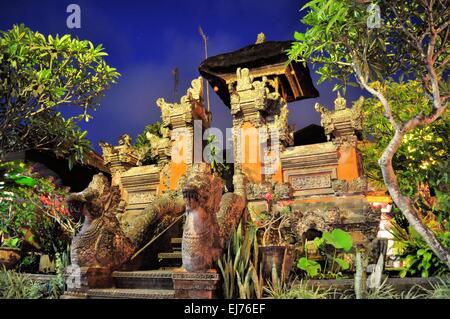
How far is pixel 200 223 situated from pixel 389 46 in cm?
371

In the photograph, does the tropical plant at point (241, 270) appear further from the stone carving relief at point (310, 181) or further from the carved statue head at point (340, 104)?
the carved statue head at point (340, 104)

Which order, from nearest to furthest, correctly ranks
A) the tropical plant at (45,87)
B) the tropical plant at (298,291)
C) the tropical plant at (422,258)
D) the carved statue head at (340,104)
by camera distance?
1. the tropical plant at (298,291)
2. the tropical plant at (422,258)
3. the tropical plant at (45,87)
4. the carved statue head at (340,104)

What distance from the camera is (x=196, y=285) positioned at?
12.1 ft

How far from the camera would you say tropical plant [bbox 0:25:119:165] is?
540 cm

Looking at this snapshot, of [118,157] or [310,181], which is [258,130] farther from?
[118,157]

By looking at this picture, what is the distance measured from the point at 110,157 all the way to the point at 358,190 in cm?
725

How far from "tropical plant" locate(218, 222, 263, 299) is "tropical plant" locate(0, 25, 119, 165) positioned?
3882 mm

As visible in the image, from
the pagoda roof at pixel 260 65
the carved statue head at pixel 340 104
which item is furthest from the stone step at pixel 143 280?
the pagoda roof at pixel 260 65

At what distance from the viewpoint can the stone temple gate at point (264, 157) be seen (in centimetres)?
714

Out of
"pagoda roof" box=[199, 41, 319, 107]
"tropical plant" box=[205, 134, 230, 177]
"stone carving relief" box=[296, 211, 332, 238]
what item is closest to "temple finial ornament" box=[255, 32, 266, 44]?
"pagoda roof" box=[199, 41, 319, 107]

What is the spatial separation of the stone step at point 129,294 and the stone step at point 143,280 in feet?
0.54

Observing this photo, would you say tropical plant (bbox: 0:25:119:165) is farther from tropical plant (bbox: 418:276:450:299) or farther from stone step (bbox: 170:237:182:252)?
tropical plant (bbox: 418:276:450:299)

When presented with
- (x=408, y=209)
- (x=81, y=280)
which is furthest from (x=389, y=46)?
(x=81, y=280)

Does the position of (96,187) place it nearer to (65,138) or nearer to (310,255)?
(65,138)
